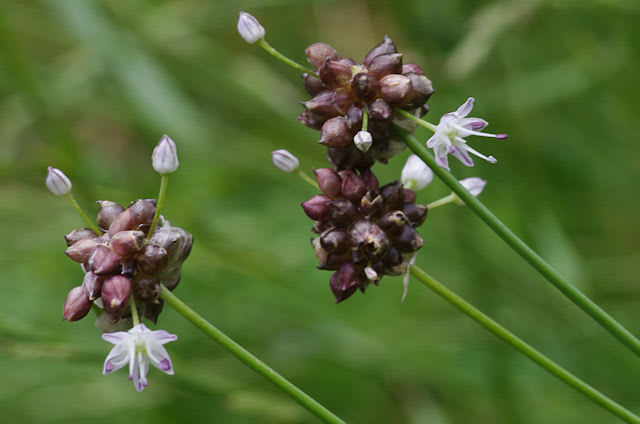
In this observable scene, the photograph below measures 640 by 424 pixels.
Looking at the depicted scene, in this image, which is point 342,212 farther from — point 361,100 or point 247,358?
point 247,358

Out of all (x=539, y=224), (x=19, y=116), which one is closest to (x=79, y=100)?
(x=19, y=116)

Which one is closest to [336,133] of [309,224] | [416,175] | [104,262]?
[416,175]

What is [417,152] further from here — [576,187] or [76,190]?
[576,187]

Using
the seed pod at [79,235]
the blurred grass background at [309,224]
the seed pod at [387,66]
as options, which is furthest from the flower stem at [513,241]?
the blurred grass background at [309,224]

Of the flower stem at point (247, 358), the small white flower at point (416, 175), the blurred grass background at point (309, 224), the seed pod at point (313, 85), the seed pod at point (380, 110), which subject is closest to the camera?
the flower stem at point (247, 358)

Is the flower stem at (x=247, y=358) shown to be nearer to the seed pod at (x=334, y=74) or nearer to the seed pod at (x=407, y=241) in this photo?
the seed pod at (x=407, y=241)

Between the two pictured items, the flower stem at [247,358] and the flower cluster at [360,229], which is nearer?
the flower stem at [247,358]

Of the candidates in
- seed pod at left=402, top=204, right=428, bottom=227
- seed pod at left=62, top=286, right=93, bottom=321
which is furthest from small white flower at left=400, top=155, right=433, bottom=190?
seed pod at left=62, top=286, right=93, bottom=321
